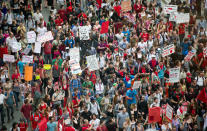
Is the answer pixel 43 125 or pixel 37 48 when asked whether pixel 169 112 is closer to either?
pixel 43 125

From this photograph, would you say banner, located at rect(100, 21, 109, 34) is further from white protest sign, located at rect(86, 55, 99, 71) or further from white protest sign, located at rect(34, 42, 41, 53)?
white protest sign, located at rect(34, 42, 41, 53)

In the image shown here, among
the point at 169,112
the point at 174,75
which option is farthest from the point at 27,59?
the point at 169,112

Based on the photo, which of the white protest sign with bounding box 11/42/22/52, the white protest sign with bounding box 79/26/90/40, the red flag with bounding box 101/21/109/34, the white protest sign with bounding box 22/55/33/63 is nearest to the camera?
the white protest sign with bounding box 22/55/33/63

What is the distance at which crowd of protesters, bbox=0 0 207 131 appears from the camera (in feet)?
63.3

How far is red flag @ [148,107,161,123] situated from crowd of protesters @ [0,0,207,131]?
25 cm

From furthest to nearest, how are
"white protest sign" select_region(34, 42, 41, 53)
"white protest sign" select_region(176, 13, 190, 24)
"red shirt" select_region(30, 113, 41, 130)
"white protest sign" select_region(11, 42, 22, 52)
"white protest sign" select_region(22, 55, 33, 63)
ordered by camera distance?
"white protest sign" select_region(176, 13, 190, 24), "white protest sign" select_region(11, 42, 22, 52), "white protest sign" select_region(34, 42, 41, 53), "white protest sign" select_region(22, 55, 33, 63), "red shirt" select_region(30, 113, 41, 130)

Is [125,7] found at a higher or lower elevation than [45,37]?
higher

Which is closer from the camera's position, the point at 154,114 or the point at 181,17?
the point at 154,114

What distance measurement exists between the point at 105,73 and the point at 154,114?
4478 mm

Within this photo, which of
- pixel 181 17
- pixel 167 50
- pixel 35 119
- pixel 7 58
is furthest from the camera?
pixel 181 17

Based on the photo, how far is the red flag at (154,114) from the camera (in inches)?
739

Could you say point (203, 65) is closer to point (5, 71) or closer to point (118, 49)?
point (118, 49)

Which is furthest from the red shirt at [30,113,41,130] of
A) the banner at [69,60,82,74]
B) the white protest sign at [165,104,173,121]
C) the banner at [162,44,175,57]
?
the banner at [162,44,175,57]

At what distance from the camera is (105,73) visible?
22.6m
